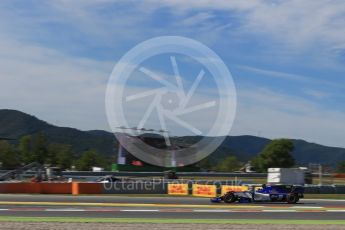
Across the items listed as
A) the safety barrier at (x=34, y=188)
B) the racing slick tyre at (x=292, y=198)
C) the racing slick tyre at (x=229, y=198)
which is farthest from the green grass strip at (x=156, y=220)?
the safety barrier at (x=34, y=188)

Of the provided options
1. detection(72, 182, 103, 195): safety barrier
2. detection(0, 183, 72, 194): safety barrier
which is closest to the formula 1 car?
detection(72, 182, 103, 195): safety barrier

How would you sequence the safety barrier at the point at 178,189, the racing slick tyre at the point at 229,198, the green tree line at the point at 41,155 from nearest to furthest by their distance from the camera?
1. the racing slick tyre at the point at 229,198
2. the safety barrier at the point at 178,189
3. the green tree line at the point at 41,155

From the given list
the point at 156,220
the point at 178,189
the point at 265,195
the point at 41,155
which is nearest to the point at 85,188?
the point at 178,189

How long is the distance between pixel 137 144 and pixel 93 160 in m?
27.0

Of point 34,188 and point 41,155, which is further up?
point 41,155

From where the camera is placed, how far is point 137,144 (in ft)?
286

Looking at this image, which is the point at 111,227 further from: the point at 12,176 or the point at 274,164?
the point at 274,164

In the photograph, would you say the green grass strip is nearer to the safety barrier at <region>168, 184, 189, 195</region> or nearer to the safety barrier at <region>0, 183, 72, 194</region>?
the safety barrier at <region>0, 183, 72, 194</region>

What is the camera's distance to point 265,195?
2312 centimetres

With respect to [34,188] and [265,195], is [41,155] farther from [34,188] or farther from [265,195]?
[265,195]

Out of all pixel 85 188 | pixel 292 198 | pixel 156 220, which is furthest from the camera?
pixel 85 188

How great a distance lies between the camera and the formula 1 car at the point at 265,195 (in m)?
22.6

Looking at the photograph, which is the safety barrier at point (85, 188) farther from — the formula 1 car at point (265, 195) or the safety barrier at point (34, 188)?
the formula 1 car at point (265, 195)

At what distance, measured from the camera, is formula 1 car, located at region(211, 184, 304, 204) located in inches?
891
